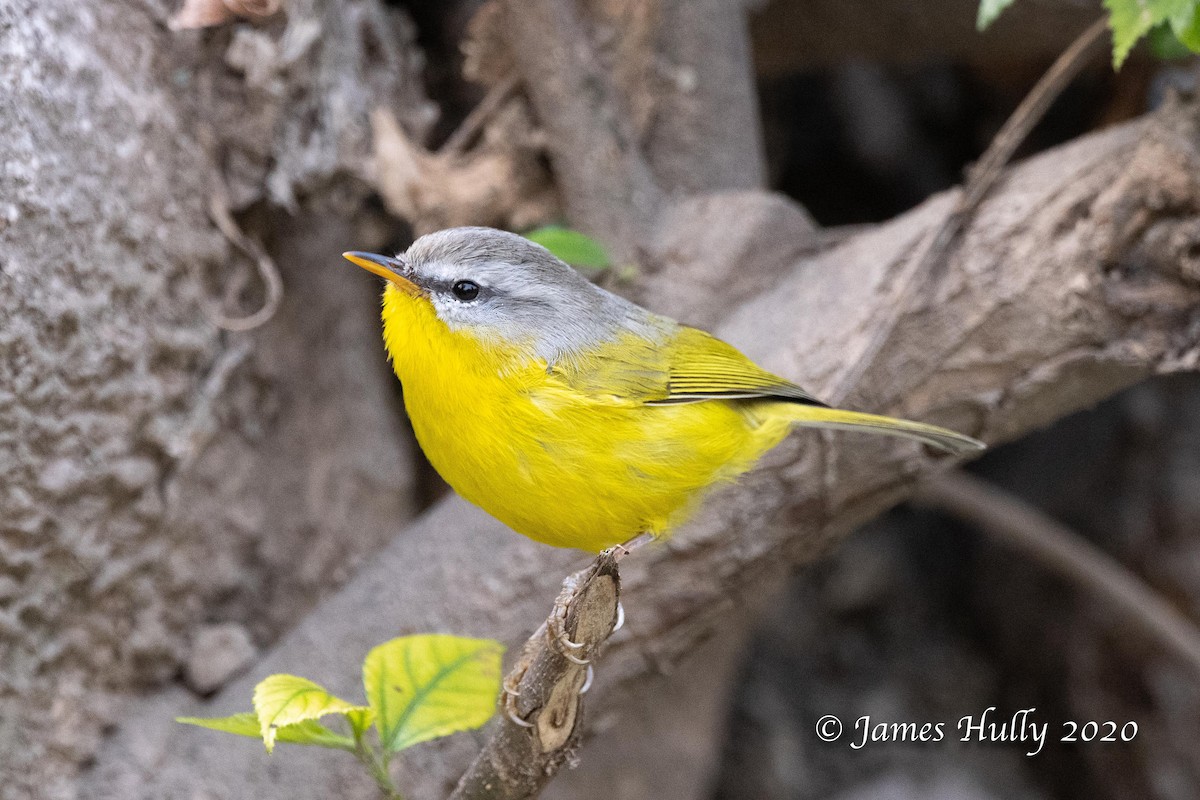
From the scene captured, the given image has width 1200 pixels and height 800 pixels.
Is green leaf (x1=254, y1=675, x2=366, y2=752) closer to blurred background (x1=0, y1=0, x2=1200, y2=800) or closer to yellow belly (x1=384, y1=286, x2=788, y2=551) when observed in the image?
yellow belly (x1=384, y1=286, x2=788, y2=551)

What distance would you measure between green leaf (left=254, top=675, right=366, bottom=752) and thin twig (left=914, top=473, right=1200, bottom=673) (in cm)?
253

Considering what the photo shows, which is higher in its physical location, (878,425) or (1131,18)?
(1131,18)

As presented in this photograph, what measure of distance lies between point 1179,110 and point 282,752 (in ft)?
9.38

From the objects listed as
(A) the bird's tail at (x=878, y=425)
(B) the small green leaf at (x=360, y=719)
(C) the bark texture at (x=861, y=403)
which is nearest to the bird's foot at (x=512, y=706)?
(B) the small green leaf at (x=360, y=719)

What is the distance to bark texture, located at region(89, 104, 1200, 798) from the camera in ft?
9.02

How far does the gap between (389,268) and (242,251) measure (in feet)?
3.48

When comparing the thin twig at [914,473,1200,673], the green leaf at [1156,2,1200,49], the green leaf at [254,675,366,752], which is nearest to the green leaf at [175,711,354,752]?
the green leaf at [254,675,366,752]

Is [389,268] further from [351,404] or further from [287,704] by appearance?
[351,404]

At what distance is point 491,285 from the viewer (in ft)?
8.05

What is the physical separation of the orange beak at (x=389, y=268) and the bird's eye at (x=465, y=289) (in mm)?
83

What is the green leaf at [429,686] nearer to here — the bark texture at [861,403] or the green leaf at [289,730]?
the green leaf at [289,730]

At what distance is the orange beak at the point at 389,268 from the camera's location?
2.39m

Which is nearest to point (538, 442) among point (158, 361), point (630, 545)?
point (630, 545)

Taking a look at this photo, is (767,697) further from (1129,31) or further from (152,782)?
(1129,31)
